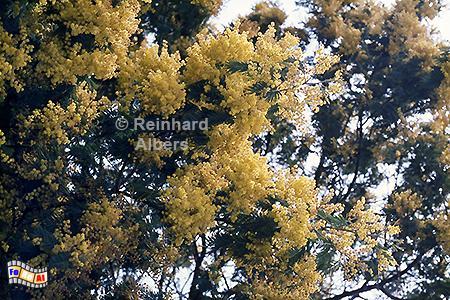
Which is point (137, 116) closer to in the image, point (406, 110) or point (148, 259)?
point (148, 259)

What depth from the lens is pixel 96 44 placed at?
25.1ft

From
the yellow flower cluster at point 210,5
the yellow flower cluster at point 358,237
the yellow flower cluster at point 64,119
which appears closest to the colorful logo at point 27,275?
the yellow flower cluster at point 64,119

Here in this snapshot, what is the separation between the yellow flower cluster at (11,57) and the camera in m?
7.20

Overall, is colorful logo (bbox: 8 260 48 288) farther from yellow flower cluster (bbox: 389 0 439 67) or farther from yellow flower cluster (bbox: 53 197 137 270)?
yellow flower cluster (bbox: 389 0 439 67)

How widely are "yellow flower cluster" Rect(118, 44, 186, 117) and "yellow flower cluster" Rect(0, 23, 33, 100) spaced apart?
37.3 inches

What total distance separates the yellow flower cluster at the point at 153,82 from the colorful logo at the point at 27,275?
5.43 feet

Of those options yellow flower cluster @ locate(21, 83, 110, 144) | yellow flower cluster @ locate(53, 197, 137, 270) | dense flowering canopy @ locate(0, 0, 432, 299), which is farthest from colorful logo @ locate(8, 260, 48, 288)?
yellow flower cluster @ locate(21, 83, 110, 144)

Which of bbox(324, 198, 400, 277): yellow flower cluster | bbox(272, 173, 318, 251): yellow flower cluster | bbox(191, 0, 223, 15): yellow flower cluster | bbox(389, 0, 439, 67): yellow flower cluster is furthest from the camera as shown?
bbox(389, 0, 439, 67): yellow flower cluster

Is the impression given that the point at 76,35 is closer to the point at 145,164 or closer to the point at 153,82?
the point at 153,82

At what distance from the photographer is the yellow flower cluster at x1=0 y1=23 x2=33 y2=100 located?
7203mm

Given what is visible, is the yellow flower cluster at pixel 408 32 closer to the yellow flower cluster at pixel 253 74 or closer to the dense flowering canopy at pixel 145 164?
the dense flowering canopy at pixel 145 164

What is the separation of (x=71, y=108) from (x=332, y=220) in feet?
8.27

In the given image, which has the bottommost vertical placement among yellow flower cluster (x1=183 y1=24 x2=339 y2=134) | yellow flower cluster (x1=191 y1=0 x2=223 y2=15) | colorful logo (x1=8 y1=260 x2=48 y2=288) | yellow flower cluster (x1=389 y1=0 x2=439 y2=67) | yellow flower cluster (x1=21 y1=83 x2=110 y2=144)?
colorful logo (x1=8 y1=260 x2=48 y2=288)

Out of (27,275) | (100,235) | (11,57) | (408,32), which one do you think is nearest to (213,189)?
(100,235)
